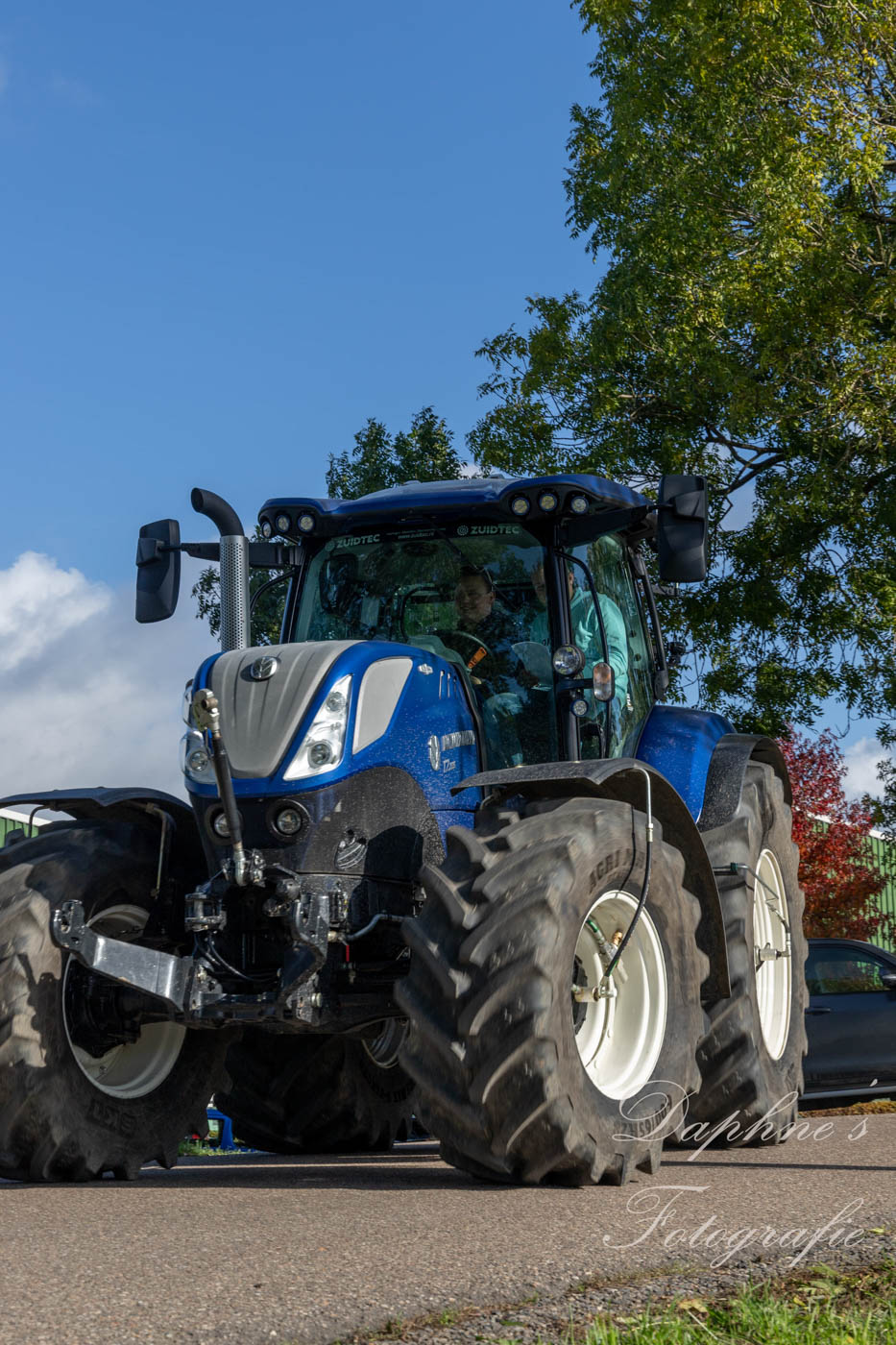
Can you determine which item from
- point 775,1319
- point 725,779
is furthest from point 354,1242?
point 725,779

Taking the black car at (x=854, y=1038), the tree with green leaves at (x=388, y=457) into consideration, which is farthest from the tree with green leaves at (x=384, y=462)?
the black car at (x=854, y=1038)

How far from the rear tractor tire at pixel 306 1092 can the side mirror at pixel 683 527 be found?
8.01ft

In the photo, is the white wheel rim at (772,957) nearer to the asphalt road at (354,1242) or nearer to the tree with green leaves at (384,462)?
the asphalt road at (354,1242)

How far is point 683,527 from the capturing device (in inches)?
258

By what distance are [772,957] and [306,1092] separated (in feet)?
7.57

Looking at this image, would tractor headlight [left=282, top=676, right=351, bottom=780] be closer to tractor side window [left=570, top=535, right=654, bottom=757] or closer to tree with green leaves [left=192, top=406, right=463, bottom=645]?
tractor side window [left=570, top=535, right=654, bottom=757]

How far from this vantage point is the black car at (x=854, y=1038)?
12.6 m

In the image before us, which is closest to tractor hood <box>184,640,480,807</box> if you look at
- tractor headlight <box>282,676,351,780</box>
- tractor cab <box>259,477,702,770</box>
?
tractor headlight <box>282,676,351,780</box>

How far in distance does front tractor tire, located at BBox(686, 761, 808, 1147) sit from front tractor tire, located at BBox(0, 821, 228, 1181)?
214 cm

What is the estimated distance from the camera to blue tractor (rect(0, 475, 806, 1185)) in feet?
16.0

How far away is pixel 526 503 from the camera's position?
6.64 m

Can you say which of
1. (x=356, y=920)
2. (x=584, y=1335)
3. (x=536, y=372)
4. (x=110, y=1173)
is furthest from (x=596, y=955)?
(x=536, y=372)

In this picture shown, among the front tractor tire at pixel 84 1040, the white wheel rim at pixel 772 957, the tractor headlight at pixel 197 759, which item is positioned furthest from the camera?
the white wheel rim at pixel 772 957

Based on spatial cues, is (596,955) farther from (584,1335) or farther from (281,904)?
(584,1335)
